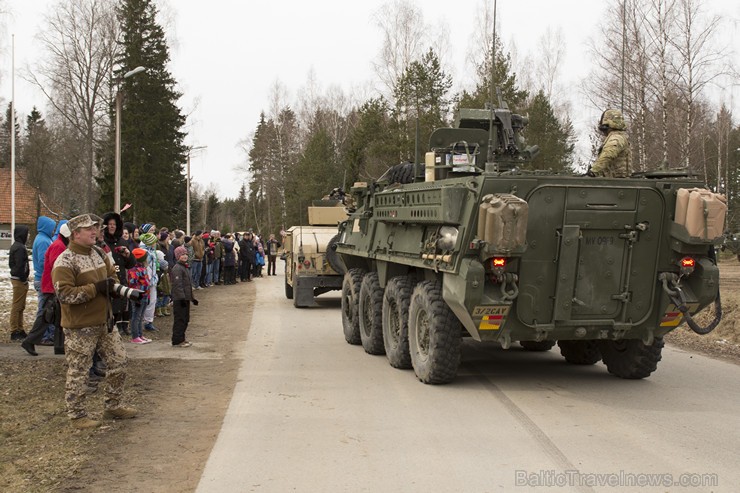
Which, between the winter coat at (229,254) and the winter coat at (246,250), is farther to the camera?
the winter coat at (246,250)

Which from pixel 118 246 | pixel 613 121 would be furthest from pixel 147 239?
pixel 613 121

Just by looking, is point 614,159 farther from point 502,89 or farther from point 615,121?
point 502,89

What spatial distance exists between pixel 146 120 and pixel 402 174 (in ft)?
122

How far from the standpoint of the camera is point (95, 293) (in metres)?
6.60

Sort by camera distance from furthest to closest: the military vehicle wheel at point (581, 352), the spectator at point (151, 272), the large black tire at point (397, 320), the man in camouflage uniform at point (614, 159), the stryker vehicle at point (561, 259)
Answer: the spectator at point (151, 272), the military vehicle wheel at point (581, 352), the large black tire at point (397, 320), the man in camouflage uniform at point (614, 159), the stryker vehicle at point (561, 259)

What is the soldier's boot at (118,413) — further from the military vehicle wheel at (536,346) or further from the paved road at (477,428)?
the military vehicle wheel at (536,346)

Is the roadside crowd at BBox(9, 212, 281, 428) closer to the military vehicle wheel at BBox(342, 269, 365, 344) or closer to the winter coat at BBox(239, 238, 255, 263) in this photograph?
the military vehicle wheel at BBox(342, 269, 365, 344)

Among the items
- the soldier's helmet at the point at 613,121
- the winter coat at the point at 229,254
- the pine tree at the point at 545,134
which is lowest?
the winter coat at the point at 229,254

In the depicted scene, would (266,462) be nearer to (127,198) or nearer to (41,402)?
(41,402)

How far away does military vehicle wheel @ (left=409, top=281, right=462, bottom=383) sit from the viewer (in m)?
8.35

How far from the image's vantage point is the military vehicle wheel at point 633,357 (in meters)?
8.72

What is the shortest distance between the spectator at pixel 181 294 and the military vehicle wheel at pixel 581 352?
5220 mm

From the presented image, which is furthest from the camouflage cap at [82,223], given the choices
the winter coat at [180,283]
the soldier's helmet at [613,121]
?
the soldier's helmet at [613,121]

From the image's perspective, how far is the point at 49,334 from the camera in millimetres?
10922
